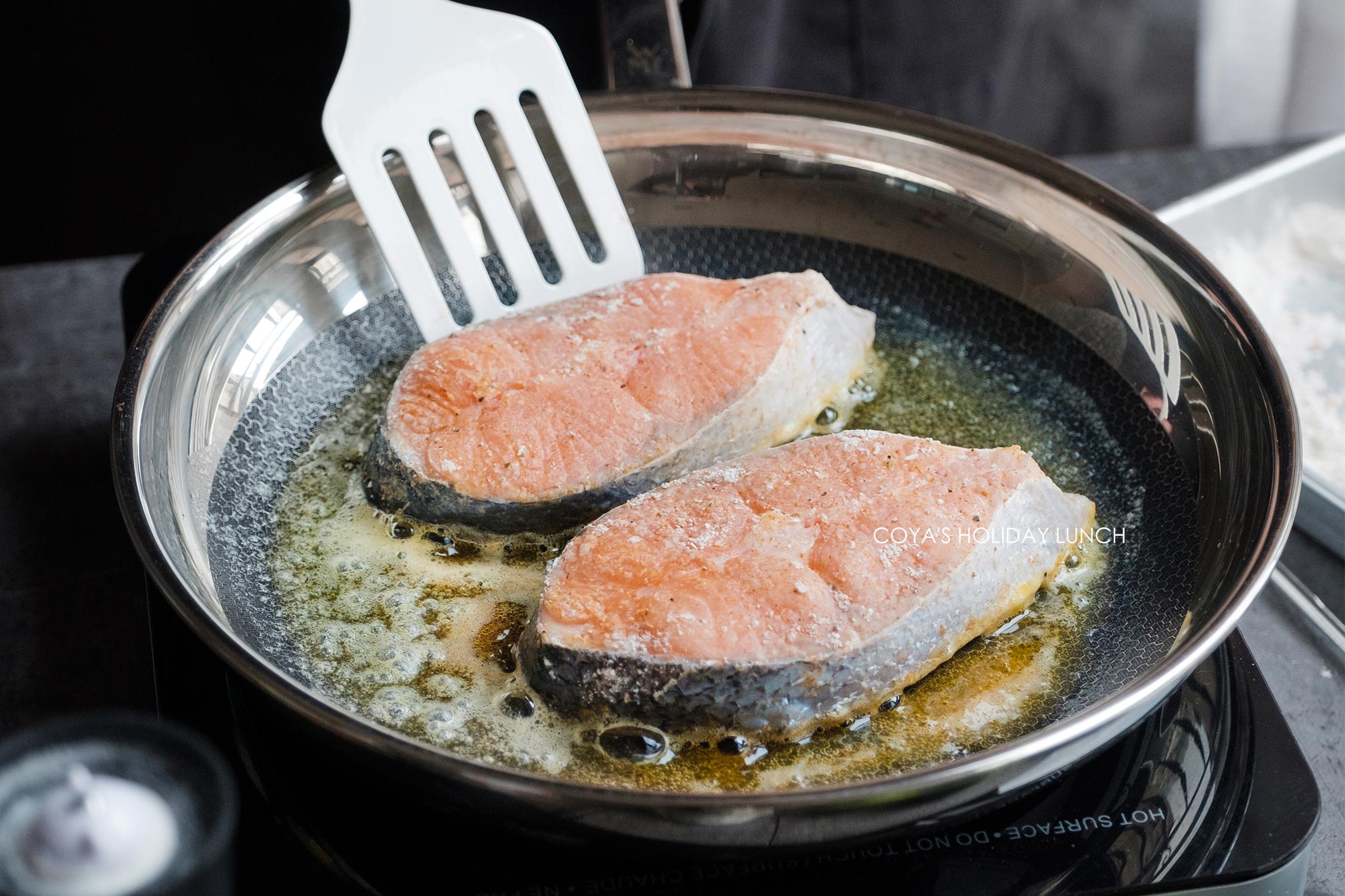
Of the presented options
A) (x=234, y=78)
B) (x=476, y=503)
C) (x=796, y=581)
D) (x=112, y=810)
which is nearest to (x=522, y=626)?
(x=476, y=503)

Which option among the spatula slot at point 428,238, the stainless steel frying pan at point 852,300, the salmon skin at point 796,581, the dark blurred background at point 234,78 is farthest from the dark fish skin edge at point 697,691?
the dark blurred background at point 234,78

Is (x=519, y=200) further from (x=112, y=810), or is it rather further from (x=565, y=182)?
(x=112, y=810)

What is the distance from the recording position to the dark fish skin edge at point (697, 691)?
94 cm

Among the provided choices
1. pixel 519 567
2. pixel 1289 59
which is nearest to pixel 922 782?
pixel 519 567

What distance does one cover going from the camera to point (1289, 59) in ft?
9.74

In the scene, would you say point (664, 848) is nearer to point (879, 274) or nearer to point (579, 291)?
point (579, 291)

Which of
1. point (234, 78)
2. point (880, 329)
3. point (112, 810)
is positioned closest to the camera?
point (112, 810)

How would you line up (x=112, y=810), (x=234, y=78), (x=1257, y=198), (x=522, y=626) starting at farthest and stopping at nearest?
1. (x=234, y=78)
2. (x=1257, y=198)
3. (x=522, y=626)
4. (x=112, y=810)

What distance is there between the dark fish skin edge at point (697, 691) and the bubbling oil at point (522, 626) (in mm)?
14

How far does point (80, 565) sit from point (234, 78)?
95 cm

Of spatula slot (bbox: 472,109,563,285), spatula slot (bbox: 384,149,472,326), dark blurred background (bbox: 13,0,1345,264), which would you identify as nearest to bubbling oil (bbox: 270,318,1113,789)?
spatula slot (bbox: 384,149,472,326)

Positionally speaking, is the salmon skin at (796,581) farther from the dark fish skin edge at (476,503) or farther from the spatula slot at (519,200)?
the spatula slot at (519,200)

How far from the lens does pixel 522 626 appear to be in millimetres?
1075

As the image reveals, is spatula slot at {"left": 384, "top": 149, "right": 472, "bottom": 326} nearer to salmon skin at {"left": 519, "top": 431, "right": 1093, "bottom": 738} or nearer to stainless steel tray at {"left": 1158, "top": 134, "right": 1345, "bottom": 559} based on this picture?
salmon skin at {"left": 519, "top": 431, "right": 1093, "bottom": 738}
